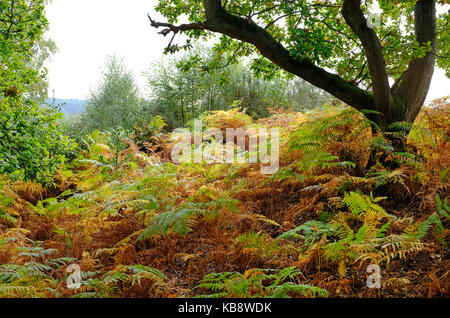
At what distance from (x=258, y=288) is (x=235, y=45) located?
387 cm

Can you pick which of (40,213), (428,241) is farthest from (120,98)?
(428,241)

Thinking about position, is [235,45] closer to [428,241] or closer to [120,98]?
[428,241]

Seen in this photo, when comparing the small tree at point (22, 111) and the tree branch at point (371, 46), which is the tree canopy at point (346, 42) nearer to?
the tree branch at point (371, 46)

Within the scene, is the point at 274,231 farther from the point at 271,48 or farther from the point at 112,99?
the point at 112,99

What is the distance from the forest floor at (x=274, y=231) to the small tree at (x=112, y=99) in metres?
9.99

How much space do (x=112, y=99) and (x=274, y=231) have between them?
14383 millimetres

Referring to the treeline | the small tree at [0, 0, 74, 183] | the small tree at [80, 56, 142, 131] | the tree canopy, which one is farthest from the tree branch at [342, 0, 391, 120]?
the small tree at [80, 56, 142, 131]

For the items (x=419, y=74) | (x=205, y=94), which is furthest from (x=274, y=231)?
(x=205, y=94)

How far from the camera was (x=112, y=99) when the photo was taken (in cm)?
1558

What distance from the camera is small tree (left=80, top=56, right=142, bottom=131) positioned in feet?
48.5

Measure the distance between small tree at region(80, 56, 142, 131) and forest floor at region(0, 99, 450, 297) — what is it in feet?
32.8

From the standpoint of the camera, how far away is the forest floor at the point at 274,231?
227cm

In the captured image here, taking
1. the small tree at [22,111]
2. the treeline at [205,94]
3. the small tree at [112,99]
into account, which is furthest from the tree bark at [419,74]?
the small tree at [112,99]
